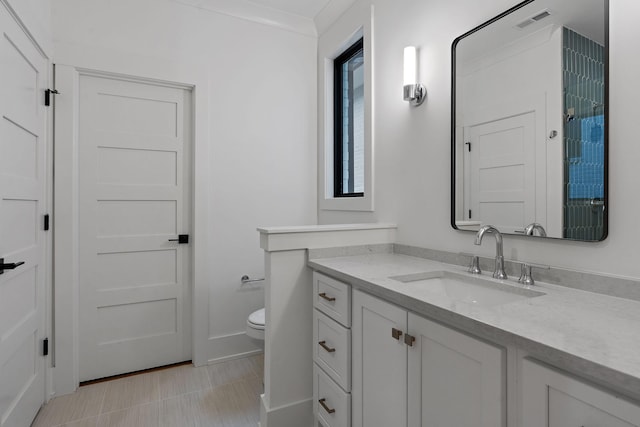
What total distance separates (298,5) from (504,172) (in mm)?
2056

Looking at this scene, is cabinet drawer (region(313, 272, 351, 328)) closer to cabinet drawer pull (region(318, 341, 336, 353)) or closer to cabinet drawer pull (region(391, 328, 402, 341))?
cabinet drawer pull (region(318, 341, 336, 353))

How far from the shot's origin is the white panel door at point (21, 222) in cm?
147

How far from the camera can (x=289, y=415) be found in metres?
1.72

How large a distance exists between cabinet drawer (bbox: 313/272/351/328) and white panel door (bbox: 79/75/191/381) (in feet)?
4.14

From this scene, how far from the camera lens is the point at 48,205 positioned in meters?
2.04

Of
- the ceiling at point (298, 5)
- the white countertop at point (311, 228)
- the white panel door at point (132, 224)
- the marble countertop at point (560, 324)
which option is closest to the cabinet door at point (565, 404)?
the marble countertop at point (560, 324)

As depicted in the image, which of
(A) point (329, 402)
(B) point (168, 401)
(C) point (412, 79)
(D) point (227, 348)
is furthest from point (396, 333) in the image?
(D) point (227, 348)

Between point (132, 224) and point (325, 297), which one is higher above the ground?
point (132, 224)

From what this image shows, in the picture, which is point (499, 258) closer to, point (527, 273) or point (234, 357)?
point (527, 273)

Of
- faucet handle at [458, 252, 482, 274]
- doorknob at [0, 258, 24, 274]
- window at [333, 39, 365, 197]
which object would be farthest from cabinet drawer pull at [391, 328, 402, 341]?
doorknob at [0, 258, 24, 274]

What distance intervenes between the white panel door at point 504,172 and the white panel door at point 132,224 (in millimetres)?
1892

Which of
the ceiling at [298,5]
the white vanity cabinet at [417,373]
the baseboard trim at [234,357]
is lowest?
the baseboard trim at [234,357]

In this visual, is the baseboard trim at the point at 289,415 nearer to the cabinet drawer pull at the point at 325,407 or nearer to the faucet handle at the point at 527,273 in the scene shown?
the cabinet drawer pull at the point at 325,407

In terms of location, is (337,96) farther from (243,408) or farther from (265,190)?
(243,408)
